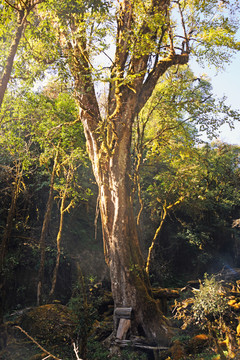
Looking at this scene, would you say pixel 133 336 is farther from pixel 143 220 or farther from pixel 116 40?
pixel 143 220

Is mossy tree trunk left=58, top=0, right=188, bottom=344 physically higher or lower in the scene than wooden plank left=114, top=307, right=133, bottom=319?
higher

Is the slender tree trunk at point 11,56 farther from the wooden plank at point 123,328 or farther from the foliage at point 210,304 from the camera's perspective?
the foliage at point 210,304

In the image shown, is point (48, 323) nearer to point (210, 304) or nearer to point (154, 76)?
point (210, 304)

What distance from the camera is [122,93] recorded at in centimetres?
740

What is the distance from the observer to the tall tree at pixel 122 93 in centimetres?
591

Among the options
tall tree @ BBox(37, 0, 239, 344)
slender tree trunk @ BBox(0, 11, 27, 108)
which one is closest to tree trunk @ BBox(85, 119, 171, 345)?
tall tree @ BBox(37, 0, 239, 344)

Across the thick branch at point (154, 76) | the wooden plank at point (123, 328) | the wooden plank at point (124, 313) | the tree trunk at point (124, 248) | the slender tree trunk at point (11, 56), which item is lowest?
the wooden plank at point (123, 328)

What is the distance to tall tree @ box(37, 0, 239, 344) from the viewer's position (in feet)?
19.4

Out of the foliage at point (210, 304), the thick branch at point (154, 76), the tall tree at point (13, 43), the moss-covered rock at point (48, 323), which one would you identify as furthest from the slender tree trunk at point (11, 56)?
the foliage at point (210, 304)

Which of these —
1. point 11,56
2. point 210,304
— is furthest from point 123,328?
point 11,56

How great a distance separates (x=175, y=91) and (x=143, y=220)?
23.4ft

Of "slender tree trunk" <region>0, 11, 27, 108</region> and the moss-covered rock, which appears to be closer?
"slender tree trunk" <region>0, 11, 27, 108</region>

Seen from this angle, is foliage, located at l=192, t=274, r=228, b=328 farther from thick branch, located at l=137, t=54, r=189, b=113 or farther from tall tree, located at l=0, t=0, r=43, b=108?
tall tree, located at l=0, t=0, r=43, b=108

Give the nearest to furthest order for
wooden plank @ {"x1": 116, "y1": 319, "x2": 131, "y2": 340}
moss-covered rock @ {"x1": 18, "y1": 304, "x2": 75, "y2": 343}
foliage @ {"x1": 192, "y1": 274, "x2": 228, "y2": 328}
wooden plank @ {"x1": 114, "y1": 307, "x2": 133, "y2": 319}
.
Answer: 1. foliage @ {"x1": 192, "y1": 274, "x2": 228, "y2": 328}
2. wooden plank @ {"x1": 116, "y1": 319, "x2": 131, "y2": 340}
3. wooden plank @ {"x1": 114, "y1": 307, "x2": 133, "y2": 319}
4. moss-covered rock @ {"x1": 18, "y1": 304, "x2": 75, "y2": 343}
